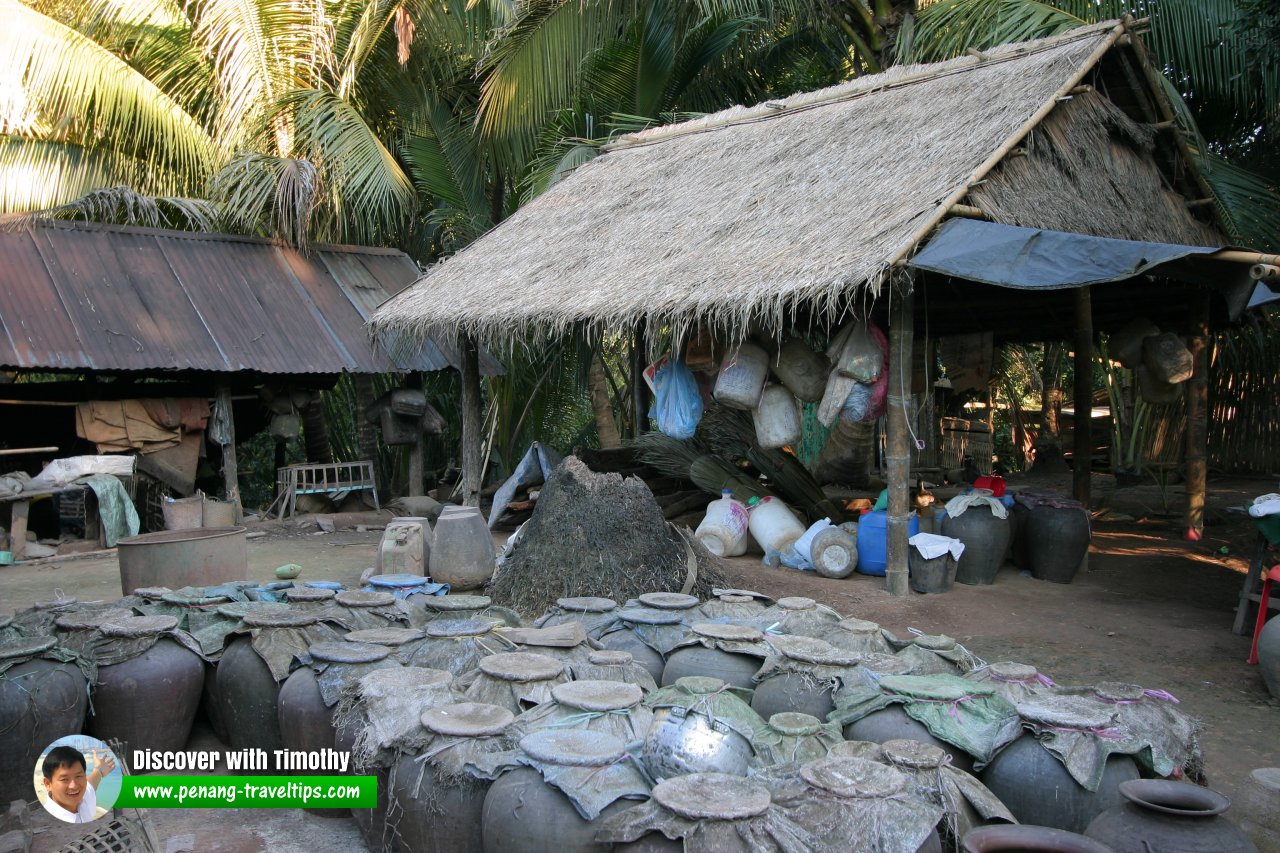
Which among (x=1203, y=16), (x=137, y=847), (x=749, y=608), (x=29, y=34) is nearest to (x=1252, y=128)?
(x=1203, y=16)

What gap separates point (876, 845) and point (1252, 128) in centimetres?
1050

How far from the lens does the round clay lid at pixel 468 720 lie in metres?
3.12

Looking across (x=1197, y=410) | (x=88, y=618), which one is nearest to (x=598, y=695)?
(x=88, y=618)

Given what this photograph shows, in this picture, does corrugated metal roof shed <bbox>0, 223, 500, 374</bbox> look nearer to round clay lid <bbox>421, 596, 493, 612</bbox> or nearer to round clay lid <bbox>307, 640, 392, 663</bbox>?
round clay lid <bbox>421, 596, 493, 612</bbox>

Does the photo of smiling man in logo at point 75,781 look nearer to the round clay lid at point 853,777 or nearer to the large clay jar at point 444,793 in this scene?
the large clay jar at point 444,793

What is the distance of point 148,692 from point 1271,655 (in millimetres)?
4907

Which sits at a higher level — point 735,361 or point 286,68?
point 286,68

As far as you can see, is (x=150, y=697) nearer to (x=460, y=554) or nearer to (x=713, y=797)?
(x=713, y=797)

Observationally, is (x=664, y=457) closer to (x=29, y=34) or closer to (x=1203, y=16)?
(x=1203, y=16)

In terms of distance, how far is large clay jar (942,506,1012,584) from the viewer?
6.96m

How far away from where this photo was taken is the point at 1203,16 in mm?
9305

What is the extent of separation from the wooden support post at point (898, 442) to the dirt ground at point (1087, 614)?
0.70 ft

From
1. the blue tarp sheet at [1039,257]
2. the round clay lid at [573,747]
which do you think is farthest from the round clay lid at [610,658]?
the blue tarp sheet at [1039,257]

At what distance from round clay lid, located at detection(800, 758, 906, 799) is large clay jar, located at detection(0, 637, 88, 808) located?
2844 mm
